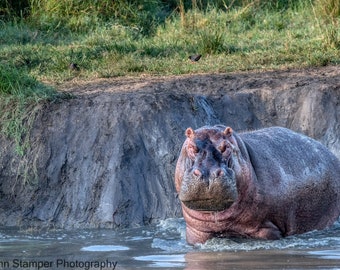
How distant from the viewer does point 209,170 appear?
6879 millimetres

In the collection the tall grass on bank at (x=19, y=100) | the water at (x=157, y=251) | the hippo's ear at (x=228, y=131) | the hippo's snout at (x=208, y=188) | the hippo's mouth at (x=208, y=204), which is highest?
the tall grass on bank at (x=19, y=100)

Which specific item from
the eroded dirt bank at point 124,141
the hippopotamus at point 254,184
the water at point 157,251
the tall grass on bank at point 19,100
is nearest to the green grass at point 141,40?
the tall grass on bank at point 19,100

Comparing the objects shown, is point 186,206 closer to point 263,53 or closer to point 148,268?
point 148,268

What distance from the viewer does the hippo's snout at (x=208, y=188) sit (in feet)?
22.4

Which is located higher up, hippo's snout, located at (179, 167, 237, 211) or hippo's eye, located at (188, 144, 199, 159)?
hippo's eye, located at (188, 144, 199, 159)

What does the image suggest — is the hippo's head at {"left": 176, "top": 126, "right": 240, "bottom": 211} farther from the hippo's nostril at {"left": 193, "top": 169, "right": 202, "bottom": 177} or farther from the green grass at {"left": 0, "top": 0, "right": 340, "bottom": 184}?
the green grass at {"left": 0, "top": 0, "right": 340, "bottom": 184}

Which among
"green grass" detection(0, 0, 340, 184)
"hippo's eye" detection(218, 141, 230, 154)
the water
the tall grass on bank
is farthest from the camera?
"green grass" detection(0, 0, 340, 184)

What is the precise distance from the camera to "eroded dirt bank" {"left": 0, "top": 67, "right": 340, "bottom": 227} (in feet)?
29.2

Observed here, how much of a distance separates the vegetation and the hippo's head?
8.08 ft

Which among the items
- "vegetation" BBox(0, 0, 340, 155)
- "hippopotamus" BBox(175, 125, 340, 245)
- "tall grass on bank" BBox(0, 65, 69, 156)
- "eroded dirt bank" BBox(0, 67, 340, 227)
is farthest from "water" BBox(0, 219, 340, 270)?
"vegetation" BBox(0, 0, 340, 155)

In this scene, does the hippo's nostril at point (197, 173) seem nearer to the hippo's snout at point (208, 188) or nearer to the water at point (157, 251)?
the hippo's snout at point (208, 188)

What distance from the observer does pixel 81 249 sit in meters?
7.39

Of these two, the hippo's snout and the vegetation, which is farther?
the vegetation

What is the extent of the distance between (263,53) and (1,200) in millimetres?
3555
